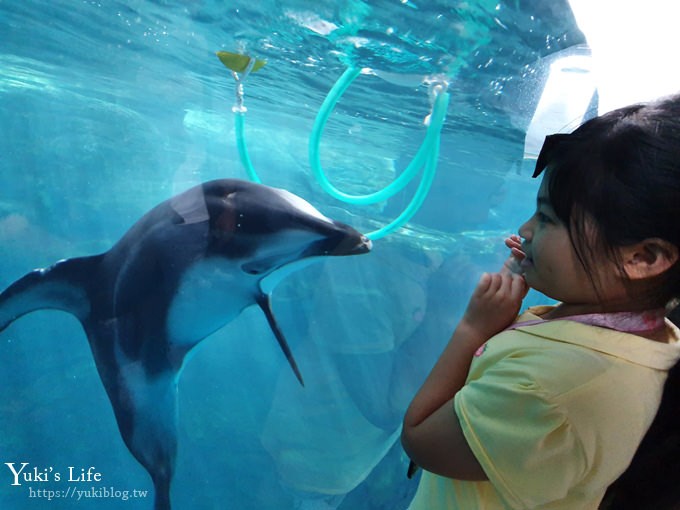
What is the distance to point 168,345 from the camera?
277 centimetres

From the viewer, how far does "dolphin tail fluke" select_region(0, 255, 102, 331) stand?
2701mm

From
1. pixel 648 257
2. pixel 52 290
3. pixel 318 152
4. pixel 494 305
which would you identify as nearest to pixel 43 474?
pixel 52 290

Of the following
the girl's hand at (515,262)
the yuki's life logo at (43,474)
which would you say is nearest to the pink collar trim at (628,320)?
the girl's hand at (515,262)

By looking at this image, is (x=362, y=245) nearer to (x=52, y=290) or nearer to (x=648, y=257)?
(x=648, y=257)

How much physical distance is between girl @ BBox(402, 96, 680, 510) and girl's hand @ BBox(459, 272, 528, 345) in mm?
48

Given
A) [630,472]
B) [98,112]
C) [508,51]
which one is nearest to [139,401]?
[630,472]

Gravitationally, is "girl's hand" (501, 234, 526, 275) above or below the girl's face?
below

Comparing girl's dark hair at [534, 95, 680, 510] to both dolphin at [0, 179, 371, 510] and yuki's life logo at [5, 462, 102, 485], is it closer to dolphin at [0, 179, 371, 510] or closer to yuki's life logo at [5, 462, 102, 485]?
dolphin at [0, 179, 371, 510]

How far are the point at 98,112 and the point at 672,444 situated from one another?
51.4 ft

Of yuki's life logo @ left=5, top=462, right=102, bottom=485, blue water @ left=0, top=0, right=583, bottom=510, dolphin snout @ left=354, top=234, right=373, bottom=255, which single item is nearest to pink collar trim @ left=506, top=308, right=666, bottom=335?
dolphin snout @ left=354, top=234, right=373, bottom=255

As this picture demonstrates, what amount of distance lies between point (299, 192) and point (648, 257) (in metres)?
8.26

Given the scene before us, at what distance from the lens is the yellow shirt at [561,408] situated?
1055mm

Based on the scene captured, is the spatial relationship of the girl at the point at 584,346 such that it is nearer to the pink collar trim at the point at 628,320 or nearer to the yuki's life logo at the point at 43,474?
the pink collar trim at the point at 628,320

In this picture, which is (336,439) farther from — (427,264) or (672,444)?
(672,444)
